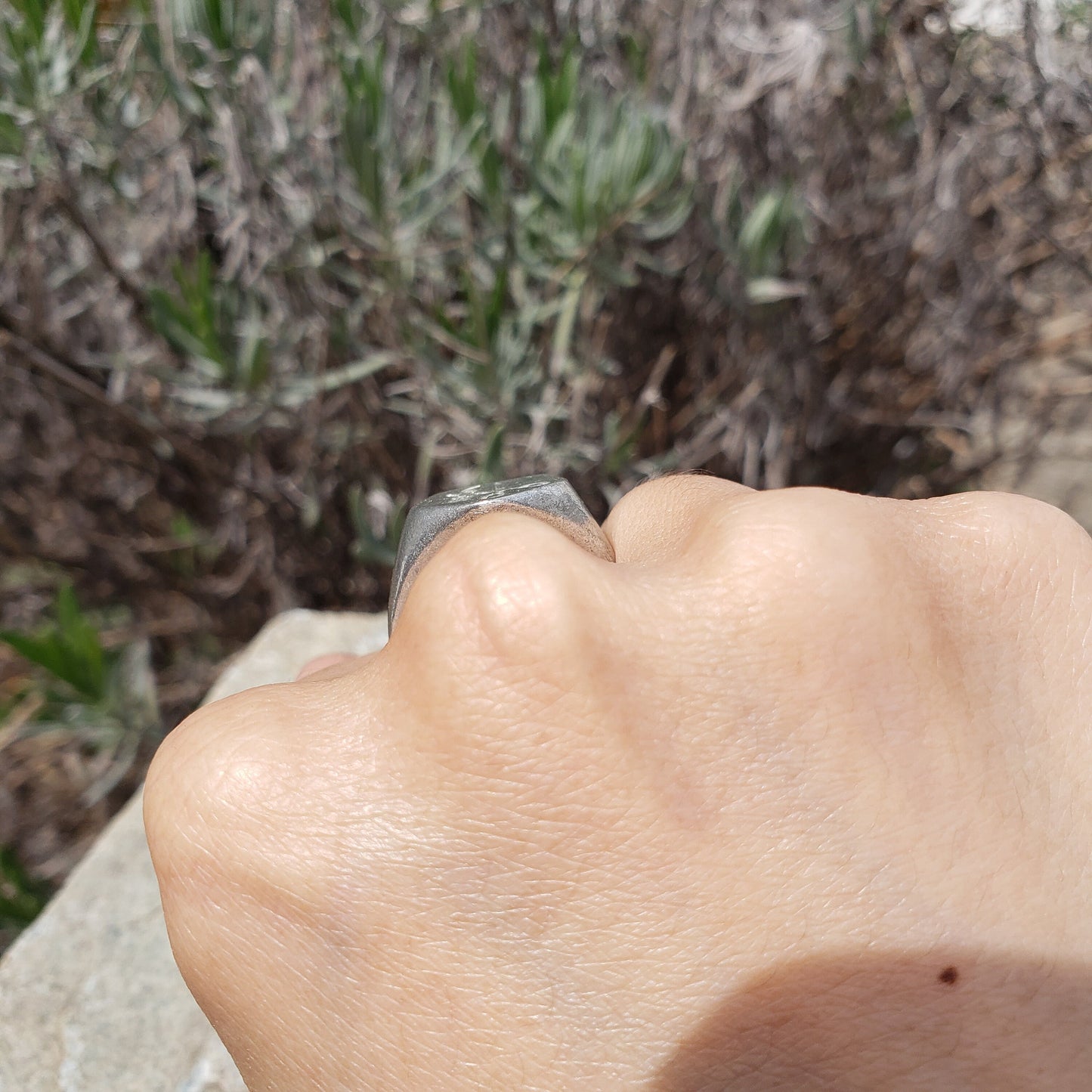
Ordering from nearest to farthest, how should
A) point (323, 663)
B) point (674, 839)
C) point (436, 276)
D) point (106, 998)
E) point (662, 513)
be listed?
1. point (674, 839)
2. point (662, 513)
3. point (323, 663)
4. point (106, 998)
5. point (436, 276)

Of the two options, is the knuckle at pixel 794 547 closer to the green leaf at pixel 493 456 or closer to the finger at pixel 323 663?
the finger at pixel 323 663

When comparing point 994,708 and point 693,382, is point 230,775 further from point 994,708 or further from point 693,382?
point 693,382

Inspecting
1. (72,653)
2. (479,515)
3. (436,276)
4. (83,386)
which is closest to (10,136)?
(83,386)

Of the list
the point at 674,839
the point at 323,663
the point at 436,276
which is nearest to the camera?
→ the point at 674,839

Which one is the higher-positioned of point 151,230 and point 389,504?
point 151,230

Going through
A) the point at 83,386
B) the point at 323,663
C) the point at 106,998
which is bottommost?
the point at 106,998

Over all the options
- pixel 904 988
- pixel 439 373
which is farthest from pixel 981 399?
pixel 904 988

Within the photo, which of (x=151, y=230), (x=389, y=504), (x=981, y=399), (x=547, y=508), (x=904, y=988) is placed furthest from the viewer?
(x=981, y=399)

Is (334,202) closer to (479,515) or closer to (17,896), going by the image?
(479,515)
